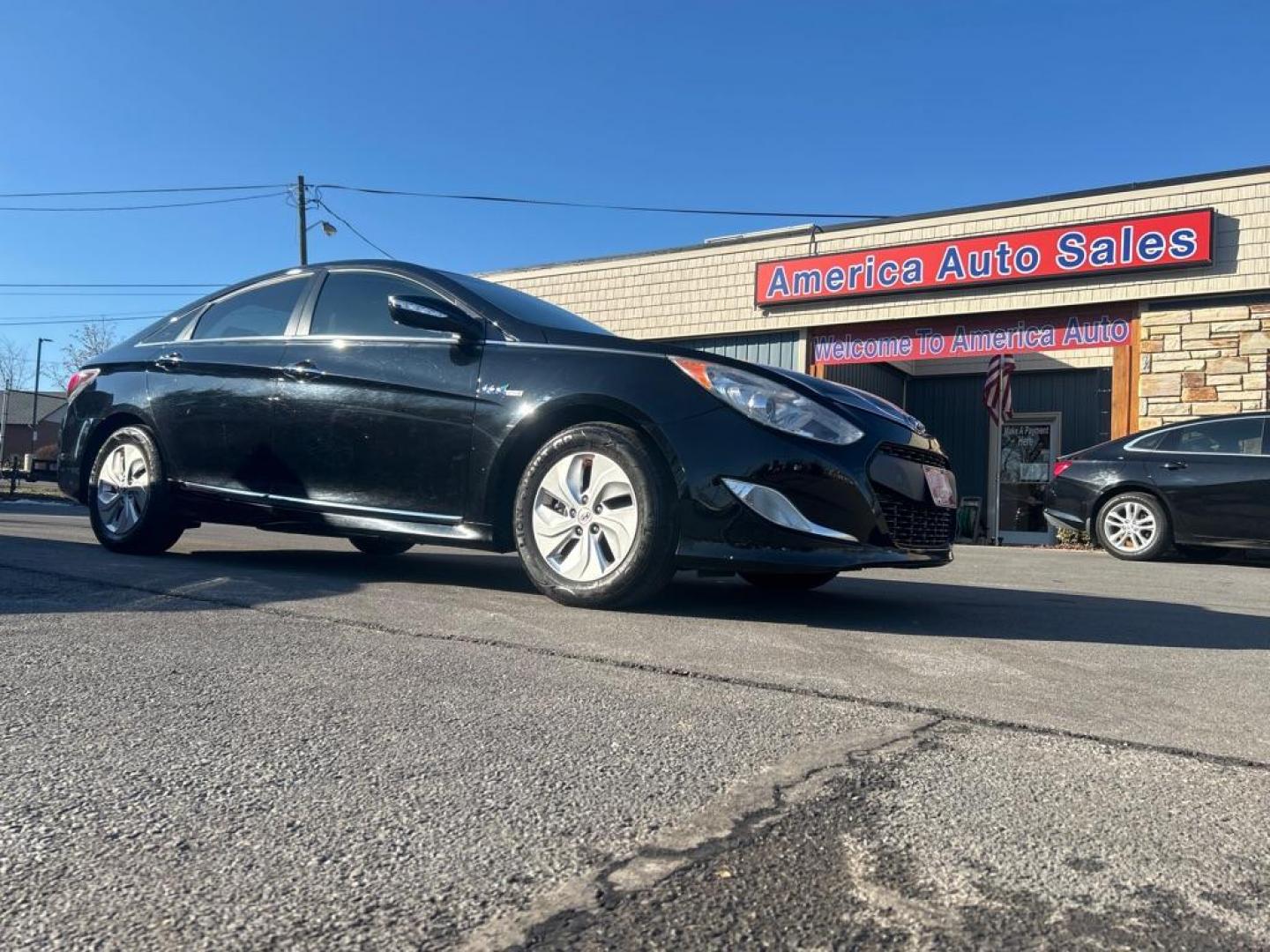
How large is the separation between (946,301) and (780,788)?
13.3 metres

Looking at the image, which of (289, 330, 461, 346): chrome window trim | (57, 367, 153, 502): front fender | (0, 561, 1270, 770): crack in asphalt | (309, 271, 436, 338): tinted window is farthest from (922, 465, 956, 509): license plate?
(57, 367, 153, 502): front fender

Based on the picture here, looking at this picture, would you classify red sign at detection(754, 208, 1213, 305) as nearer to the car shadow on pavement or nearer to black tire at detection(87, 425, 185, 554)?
the car shadow on pavement

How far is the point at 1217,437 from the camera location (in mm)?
8469

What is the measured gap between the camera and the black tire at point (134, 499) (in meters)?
5.16

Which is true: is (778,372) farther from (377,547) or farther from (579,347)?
(377,547)

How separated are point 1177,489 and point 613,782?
8.18 meters

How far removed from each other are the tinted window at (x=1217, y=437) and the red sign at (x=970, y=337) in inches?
185

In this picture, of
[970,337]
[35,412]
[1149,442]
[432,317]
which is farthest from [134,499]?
[35,412]

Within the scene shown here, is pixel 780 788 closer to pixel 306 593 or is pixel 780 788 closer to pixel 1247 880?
pixel 1247 880

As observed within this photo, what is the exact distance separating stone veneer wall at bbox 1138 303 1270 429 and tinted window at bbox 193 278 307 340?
10.6 m

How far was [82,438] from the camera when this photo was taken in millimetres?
5562

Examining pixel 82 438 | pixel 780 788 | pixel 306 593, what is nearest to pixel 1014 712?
pixel 780 788

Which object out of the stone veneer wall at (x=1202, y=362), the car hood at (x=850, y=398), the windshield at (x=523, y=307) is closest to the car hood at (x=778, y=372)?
the car hood at (x=850, y=398)

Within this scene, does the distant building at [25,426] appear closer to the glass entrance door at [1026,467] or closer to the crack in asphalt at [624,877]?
the glass entrance door at [1026,467]
